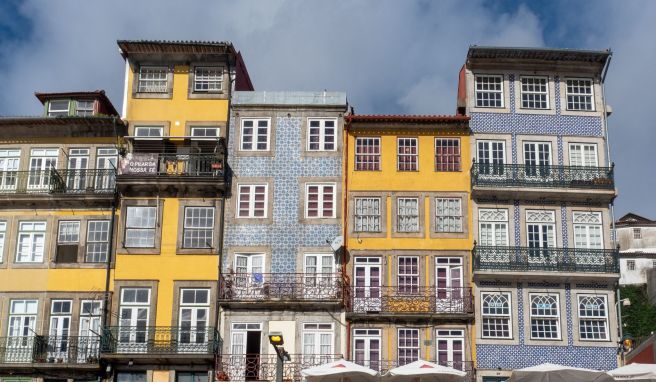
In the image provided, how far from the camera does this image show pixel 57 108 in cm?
3581

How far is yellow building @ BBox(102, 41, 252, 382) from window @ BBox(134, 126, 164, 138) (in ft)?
0.12

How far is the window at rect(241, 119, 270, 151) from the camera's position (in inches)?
1368

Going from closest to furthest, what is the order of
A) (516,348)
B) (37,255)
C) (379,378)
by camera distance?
1. (379,378)
2. (516,348)
3. (37,255)

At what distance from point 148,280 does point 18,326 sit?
15.7 feet

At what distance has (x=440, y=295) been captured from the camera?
108ft

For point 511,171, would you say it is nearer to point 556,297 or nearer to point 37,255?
point 556,297

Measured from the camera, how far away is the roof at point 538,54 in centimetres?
3428

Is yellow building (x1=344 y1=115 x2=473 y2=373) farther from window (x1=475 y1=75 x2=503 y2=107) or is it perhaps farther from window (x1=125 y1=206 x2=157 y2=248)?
window (x1=125 y1=206 x2=157 y2=248)

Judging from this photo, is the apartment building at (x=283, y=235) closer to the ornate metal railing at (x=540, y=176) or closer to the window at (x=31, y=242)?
the ornate metal railing at (x=540, y=176)

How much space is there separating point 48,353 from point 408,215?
517 inches

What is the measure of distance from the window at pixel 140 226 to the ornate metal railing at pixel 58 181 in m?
1.17

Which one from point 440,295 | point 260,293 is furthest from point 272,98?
point 440,295

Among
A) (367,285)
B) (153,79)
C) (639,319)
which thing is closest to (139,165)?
(153,79)

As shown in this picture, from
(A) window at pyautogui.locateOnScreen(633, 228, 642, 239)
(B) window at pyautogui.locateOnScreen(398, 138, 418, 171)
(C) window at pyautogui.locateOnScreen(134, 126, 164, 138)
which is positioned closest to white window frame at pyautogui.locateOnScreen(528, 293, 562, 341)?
(B) window at pyautogui.locateOnScreen(398, 138, 418, 171)
